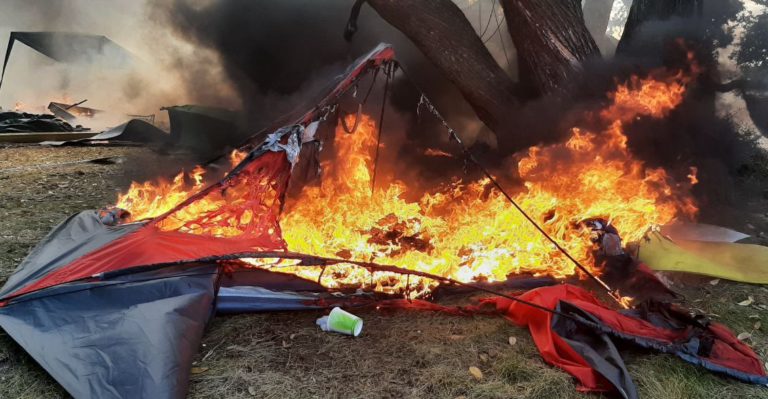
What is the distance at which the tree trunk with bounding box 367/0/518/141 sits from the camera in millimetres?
6051

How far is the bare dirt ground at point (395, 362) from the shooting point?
2.79 metres

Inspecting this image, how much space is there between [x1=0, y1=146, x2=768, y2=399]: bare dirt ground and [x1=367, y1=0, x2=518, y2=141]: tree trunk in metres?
3.25

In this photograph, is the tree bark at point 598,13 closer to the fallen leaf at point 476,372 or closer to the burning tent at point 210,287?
Answer: the burning tent at point 210,287

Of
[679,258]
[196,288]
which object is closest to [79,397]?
[196,288]

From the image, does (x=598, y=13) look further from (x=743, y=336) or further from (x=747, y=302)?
(x=743, y=336)

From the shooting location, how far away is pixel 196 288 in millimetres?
3166

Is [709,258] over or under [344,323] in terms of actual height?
under

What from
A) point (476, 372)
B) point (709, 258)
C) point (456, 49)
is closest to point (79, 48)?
point (456, 49)

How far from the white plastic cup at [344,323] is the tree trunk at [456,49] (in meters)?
3.87

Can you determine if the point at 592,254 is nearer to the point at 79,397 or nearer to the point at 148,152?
the point at 79,397

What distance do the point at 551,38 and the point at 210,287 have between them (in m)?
4.86

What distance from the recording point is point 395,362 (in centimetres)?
307

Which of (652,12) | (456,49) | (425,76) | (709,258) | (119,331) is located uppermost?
(652,12)

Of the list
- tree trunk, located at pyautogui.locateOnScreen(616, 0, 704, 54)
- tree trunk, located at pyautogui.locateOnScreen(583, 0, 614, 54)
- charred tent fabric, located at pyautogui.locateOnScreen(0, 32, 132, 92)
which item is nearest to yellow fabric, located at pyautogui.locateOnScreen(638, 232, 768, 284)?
tree trunk, located at pyautogui.locateOnScreen(616, 0, 704, 54)
